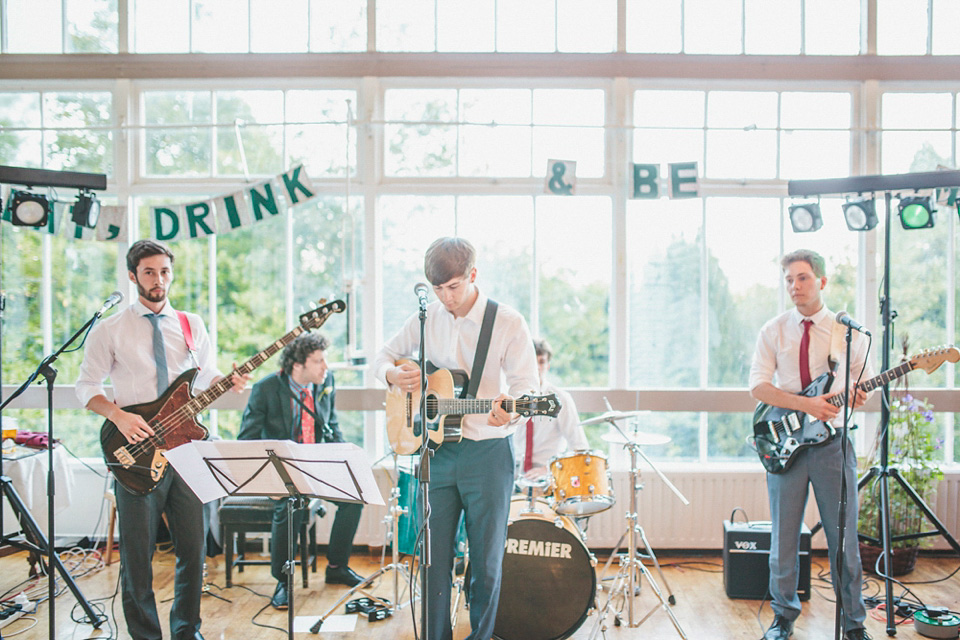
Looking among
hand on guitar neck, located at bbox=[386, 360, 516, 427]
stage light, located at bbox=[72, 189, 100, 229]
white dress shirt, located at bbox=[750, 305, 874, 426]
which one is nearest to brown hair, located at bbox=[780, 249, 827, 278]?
white dress shirt, located at bbox=[750, 305, 874, 426]

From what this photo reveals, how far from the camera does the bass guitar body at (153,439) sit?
3213 millimetres

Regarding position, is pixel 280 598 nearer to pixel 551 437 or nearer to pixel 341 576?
pixel 341 576

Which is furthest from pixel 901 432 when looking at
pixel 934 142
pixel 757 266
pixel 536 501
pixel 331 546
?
pixel 331 546

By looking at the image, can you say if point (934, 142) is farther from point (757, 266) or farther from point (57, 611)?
point (57, 611)

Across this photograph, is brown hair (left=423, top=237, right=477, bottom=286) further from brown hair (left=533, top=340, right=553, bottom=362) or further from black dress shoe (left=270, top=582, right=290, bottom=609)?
Result: black dress shoe (left=270, top=582, right=290, bottom=609)

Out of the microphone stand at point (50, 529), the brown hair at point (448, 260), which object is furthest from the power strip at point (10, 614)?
the brown hair at point (448, 260)

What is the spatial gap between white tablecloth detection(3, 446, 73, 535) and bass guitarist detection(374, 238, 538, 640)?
252 centimetres

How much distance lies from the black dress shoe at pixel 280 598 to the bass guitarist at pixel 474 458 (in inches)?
54.2

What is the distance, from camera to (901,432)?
484cm

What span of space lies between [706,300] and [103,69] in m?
4.57

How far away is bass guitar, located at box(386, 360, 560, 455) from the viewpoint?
9.32ft

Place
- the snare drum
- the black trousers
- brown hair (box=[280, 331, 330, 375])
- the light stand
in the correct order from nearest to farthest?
the snare drum < the light stand < the black trousers < brown hair (box=[280, 331, 330, 375])

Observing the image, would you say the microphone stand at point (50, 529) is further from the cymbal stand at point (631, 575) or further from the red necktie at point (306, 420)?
the cymbal stand at point (631, 575)

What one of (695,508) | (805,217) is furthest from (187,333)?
(805,217)
